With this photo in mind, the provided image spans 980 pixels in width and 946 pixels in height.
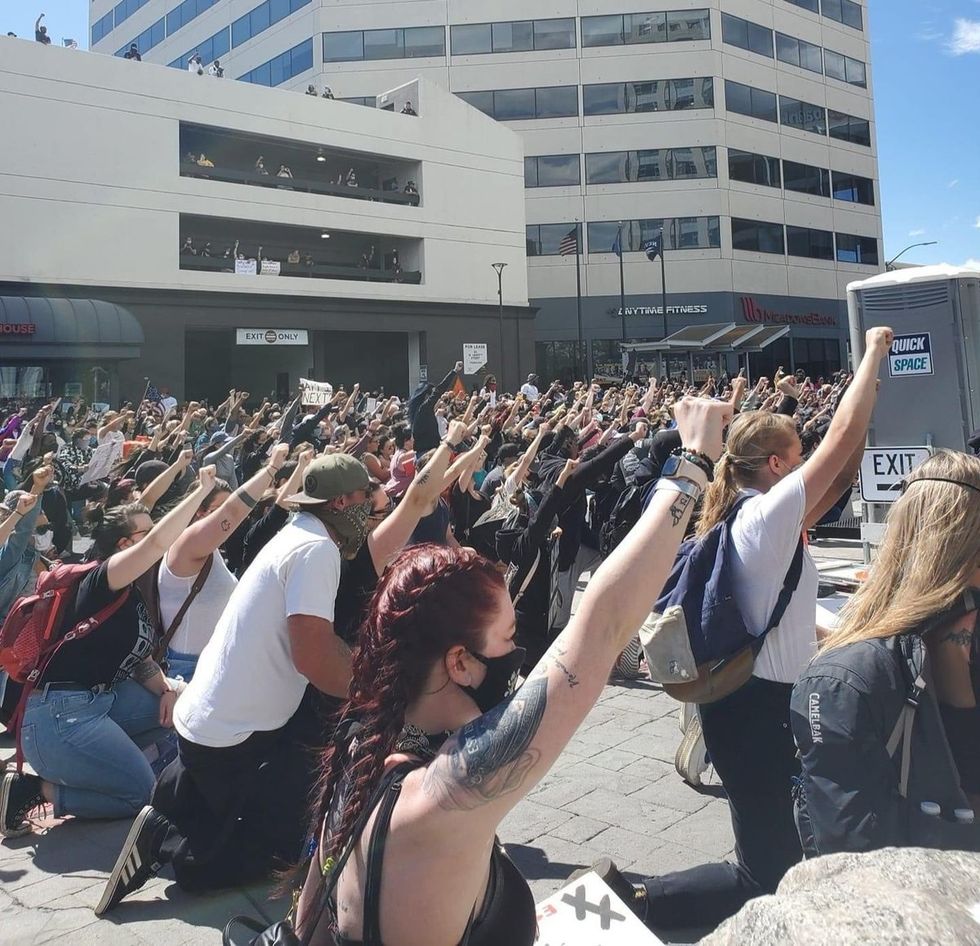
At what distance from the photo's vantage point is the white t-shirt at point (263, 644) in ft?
10.9

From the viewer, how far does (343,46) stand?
43469 millimetres

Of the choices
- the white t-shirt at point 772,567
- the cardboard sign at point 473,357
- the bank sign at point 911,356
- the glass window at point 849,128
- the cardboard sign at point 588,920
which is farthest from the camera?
the glass window at point 849,128

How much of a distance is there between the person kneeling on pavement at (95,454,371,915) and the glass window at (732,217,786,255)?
148 ft

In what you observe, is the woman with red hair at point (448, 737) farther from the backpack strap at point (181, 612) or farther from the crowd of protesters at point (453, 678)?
the backpack strap at point (181, 612)

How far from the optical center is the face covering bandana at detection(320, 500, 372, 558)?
3.61m

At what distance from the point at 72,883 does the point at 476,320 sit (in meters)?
36.4

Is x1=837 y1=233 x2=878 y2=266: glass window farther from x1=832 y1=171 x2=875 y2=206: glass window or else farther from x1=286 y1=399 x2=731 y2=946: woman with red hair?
x1=286 y1=399 x2=731 y2=946: woman with red hair

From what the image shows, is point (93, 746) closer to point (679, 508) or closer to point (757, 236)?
point (679, 508)

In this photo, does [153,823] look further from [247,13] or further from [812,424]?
[247,13]

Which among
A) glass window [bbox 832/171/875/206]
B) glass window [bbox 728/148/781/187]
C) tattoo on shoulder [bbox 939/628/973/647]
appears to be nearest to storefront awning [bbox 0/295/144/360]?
glass window [bbox 728/148/781/187]

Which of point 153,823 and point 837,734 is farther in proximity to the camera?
point 153,823

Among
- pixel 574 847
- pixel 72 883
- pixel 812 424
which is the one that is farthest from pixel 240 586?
pixel 812 424

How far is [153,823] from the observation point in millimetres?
3664

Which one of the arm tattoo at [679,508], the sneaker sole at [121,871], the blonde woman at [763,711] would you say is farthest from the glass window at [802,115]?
the arm tattoo at [679,508]
